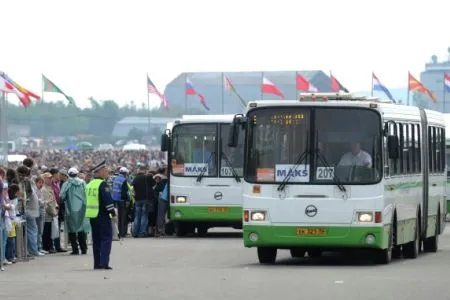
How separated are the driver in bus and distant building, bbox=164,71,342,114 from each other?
12928cm

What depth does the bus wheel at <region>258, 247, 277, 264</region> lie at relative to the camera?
25422mm

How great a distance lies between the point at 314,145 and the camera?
80.5 ft

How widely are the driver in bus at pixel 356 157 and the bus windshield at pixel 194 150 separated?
12.3 metres

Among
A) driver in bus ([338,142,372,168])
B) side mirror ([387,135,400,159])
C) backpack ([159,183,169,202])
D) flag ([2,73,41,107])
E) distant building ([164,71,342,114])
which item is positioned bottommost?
backpack ([159,183,169,202])

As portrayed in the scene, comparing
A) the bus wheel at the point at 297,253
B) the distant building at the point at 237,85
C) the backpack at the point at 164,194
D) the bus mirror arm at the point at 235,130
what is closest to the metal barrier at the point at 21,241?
the bus wheel at the point at 297,253

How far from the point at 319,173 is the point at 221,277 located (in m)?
2.94

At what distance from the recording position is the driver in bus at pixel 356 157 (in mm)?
24484

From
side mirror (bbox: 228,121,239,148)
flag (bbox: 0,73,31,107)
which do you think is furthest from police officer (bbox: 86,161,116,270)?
flag (bbox: 0,73,31,107)

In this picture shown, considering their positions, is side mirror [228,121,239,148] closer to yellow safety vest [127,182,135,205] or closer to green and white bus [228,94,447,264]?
green and white bus [228,94,447,264]

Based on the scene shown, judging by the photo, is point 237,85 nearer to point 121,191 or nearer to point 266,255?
point 121,191

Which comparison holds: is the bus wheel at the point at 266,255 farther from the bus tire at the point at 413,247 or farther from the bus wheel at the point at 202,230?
the bus wheel at the point at 202,230

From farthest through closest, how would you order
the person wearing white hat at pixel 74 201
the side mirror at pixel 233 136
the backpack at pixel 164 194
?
the backpack at pixel 164 194
the person wearing white hat at pixel 74 201
the side mirror at pixel 233 136

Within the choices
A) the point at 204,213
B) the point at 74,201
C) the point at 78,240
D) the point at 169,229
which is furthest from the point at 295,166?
the point at 169,229

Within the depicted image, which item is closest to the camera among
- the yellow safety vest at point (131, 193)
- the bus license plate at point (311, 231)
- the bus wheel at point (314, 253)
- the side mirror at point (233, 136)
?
the side mirror at point (233, 136)
